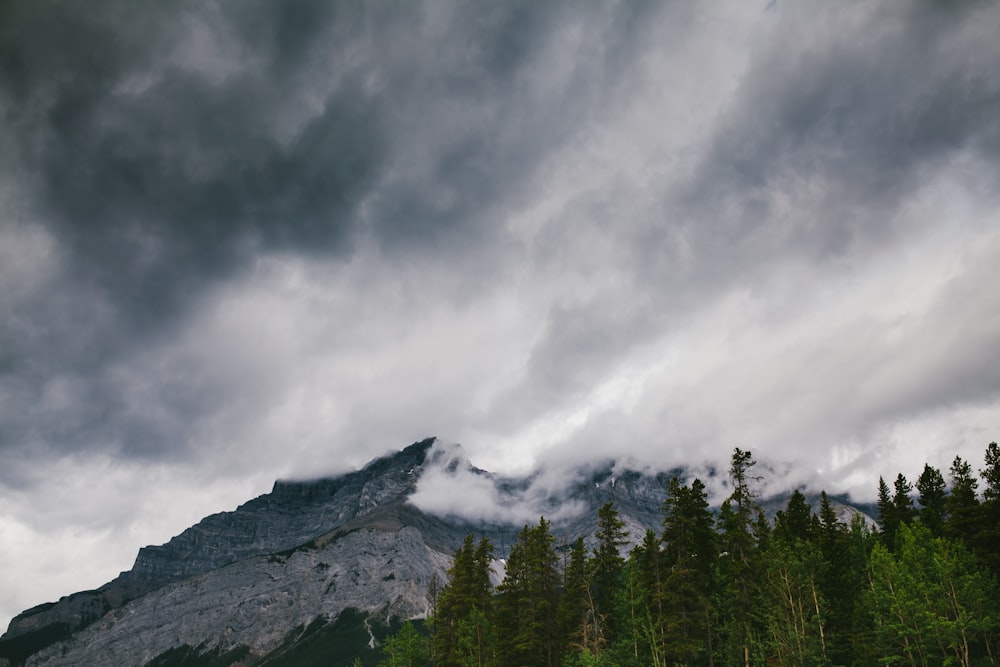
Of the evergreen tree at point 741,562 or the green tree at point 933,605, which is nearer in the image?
the green tree at point 933,605

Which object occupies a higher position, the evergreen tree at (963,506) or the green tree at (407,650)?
the evergreen tree at (963,506)

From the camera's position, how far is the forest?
4100 cm

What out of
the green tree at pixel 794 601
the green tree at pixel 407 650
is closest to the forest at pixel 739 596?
the green tree at pixel 794 601

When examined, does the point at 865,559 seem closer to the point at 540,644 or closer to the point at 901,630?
the point at 901,630

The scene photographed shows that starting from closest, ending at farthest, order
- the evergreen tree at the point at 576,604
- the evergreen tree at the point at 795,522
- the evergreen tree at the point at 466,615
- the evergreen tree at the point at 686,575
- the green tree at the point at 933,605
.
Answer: the green tree at the point at 933,605, the evergreen tree at the point at 686,575, the evergreen tree at the point at 576,604, the evergreen tree at the point at 466,615, the evergreen tree at the point at 795,522

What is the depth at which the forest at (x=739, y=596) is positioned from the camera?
135ft

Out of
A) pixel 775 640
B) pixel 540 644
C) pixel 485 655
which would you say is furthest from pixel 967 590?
pixel 485 655

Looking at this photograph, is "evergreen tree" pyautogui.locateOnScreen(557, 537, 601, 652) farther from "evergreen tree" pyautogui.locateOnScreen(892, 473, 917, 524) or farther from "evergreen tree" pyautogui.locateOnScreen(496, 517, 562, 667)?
"evergreen tree" pyautogui.locateOnScreen(892, 473, 917, 524)

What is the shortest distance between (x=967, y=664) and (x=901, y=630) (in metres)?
3.80

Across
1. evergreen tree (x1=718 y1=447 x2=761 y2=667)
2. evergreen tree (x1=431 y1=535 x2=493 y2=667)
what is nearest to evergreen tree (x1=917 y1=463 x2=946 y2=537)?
evergreen tree (x1=718 y1=447 x2=761 y2=667)

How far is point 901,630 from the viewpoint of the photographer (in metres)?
41.5

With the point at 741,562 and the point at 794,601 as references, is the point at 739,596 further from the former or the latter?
the point at 794,601

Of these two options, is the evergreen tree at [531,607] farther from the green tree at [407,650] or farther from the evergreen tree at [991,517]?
the evergreen tree at [991,517]

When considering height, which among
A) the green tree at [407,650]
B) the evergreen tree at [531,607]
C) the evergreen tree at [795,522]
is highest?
the evergreen tree at [795,522]
